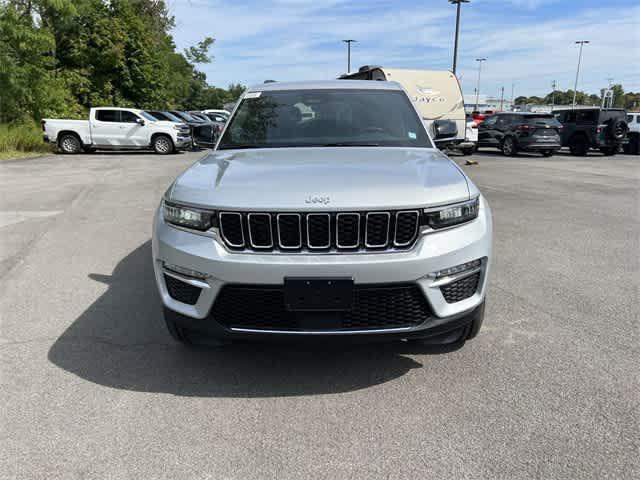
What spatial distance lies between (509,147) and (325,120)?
58.1 feet

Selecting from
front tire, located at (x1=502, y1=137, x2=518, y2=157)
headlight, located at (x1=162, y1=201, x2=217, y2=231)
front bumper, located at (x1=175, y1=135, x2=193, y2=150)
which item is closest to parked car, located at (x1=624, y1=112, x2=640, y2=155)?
front tire, located at (x1=502, y1=137, x2=518, y2=157)

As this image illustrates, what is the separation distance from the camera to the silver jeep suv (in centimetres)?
271

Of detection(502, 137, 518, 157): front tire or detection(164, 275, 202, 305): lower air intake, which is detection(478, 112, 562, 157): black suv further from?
detection(164, 275, 202, 305): lower air intake

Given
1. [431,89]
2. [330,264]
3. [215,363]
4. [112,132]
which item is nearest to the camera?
[330,264]

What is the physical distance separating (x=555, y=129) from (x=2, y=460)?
2035 cm

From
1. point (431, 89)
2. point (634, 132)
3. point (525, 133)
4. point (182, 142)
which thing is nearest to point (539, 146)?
point (525, 133)

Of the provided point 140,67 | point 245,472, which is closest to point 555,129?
point 245,472

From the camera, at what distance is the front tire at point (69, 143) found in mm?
19953

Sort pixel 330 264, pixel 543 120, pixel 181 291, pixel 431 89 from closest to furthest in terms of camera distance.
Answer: pixel 330 264 < pixel 181 291 < pixel 431 89 < pixel 543 120

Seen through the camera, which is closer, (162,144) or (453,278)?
(453,278)

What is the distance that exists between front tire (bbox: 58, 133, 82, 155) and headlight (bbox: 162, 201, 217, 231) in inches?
754

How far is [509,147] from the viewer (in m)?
20.2

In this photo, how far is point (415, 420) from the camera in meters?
2.74

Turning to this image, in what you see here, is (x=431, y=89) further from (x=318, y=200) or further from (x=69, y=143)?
(x=318, y=200)
